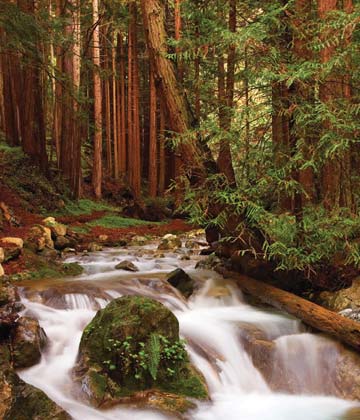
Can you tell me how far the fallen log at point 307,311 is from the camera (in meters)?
5.71

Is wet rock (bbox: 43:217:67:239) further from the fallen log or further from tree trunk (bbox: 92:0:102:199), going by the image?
tree trunk (bbox: 92:0:102:199)

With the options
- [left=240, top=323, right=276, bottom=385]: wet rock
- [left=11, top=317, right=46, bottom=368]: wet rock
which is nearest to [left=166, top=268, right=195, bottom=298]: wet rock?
[left=240, top=323, right=276, bottom=385]: wet rock

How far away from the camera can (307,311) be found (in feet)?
21.0

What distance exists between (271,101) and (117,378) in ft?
15.3

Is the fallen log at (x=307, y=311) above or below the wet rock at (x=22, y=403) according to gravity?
below

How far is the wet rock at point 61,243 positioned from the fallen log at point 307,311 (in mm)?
5268

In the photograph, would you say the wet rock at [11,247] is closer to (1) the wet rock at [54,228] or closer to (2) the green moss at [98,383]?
(1) the wet rock at [54,228]

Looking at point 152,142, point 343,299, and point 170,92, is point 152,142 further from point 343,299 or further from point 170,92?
point 343,299

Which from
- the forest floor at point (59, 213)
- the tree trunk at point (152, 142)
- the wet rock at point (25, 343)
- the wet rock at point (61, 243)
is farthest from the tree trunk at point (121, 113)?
the wet rock at point (25, 343)

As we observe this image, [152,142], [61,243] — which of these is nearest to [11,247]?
[61,243]

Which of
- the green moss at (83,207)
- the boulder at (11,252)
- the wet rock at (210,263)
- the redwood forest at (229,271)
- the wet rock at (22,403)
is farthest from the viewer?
the green moss at (83,207)

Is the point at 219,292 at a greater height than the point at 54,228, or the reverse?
the point at 54,228

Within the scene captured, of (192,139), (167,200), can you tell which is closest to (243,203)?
(192,139)

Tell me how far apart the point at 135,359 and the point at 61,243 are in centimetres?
721
